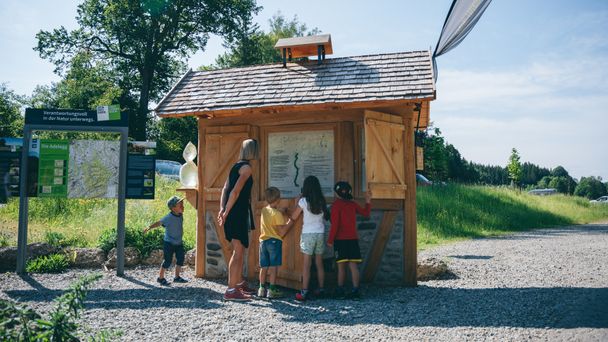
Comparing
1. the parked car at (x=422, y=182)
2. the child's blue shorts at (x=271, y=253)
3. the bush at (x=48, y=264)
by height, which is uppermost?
the parked car at (x=422, y=182)

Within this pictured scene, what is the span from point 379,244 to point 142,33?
1004 inches

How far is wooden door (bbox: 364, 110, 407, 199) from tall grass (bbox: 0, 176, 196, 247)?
201 inches

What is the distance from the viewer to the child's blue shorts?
21.4 ft

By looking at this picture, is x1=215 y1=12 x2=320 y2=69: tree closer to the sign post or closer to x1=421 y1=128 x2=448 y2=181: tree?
x1=421 y1=128 x2=448 y2=181: tree

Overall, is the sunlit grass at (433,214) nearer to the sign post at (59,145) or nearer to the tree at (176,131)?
the sign post at (59,145)

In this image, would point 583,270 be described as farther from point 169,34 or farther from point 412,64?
point 169,34

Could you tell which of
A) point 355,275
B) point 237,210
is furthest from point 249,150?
point 355,275

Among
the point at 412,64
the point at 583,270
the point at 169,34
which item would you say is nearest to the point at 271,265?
the point at 412,64

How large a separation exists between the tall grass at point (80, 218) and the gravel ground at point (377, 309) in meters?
2.73

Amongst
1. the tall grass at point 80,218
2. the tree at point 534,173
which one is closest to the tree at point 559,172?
the tree at point 534,173

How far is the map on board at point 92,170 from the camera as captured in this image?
823 cm

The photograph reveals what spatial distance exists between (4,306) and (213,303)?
12.1 feet

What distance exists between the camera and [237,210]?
6.30 m

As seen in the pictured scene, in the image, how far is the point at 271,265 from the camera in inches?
259
